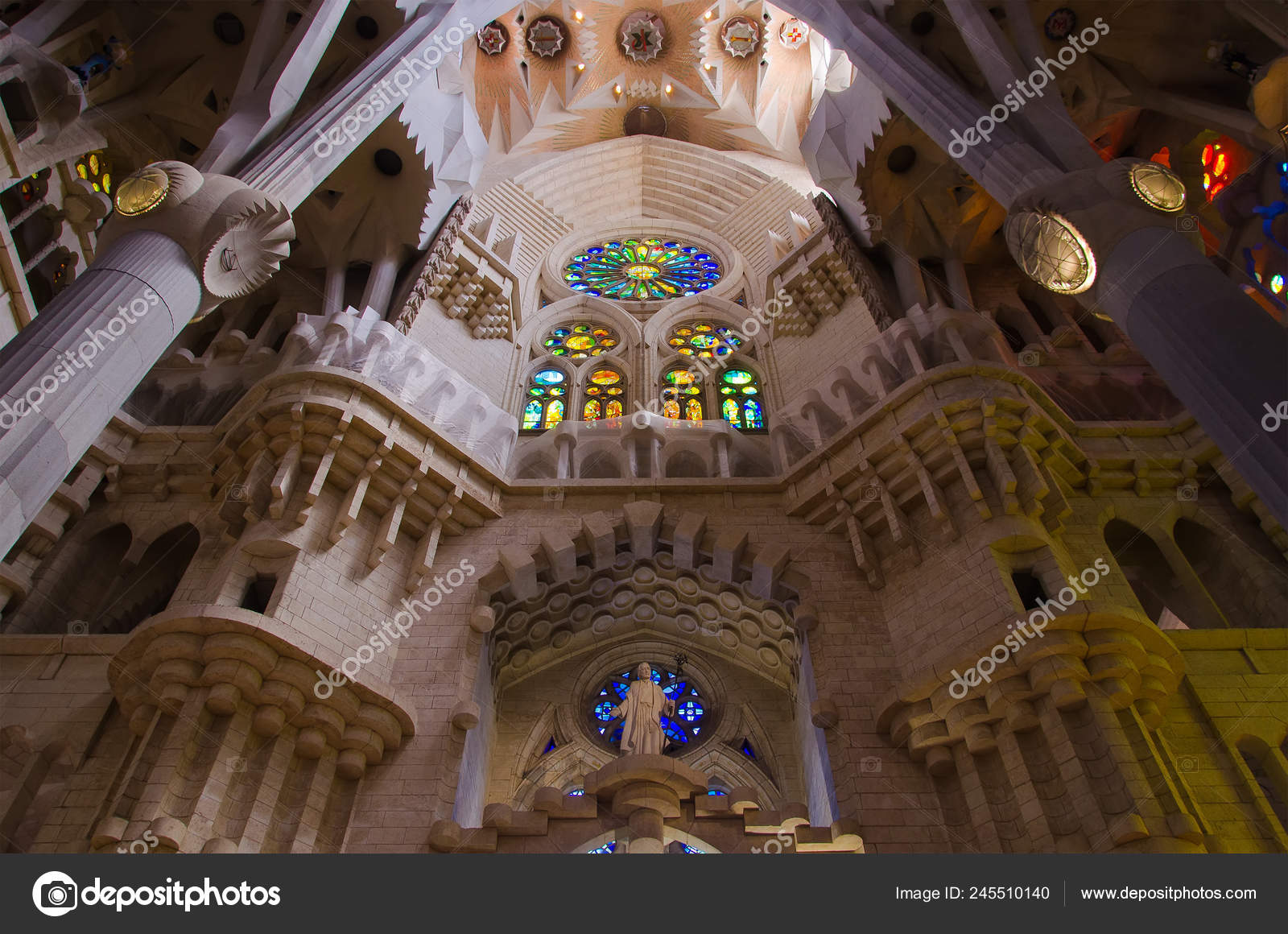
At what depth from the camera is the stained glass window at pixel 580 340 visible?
53.6 ft

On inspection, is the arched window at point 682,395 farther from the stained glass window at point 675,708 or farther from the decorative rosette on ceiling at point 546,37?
the decorative rosette on ceiling at point 546,37

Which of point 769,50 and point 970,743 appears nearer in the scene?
point 970,743

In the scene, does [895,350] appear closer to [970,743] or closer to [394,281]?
[970,743]

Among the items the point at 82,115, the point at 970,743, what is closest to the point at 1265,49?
the point at 970,743

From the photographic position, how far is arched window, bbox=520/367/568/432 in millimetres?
14461

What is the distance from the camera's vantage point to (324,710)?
8797mm

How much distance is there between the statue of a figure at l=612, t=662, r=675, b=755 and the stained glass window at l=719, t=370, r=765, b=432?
4.82 metres

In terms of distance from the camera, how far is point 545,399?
14984 millimetres

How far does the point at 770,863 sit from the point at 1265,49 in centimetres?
1124
